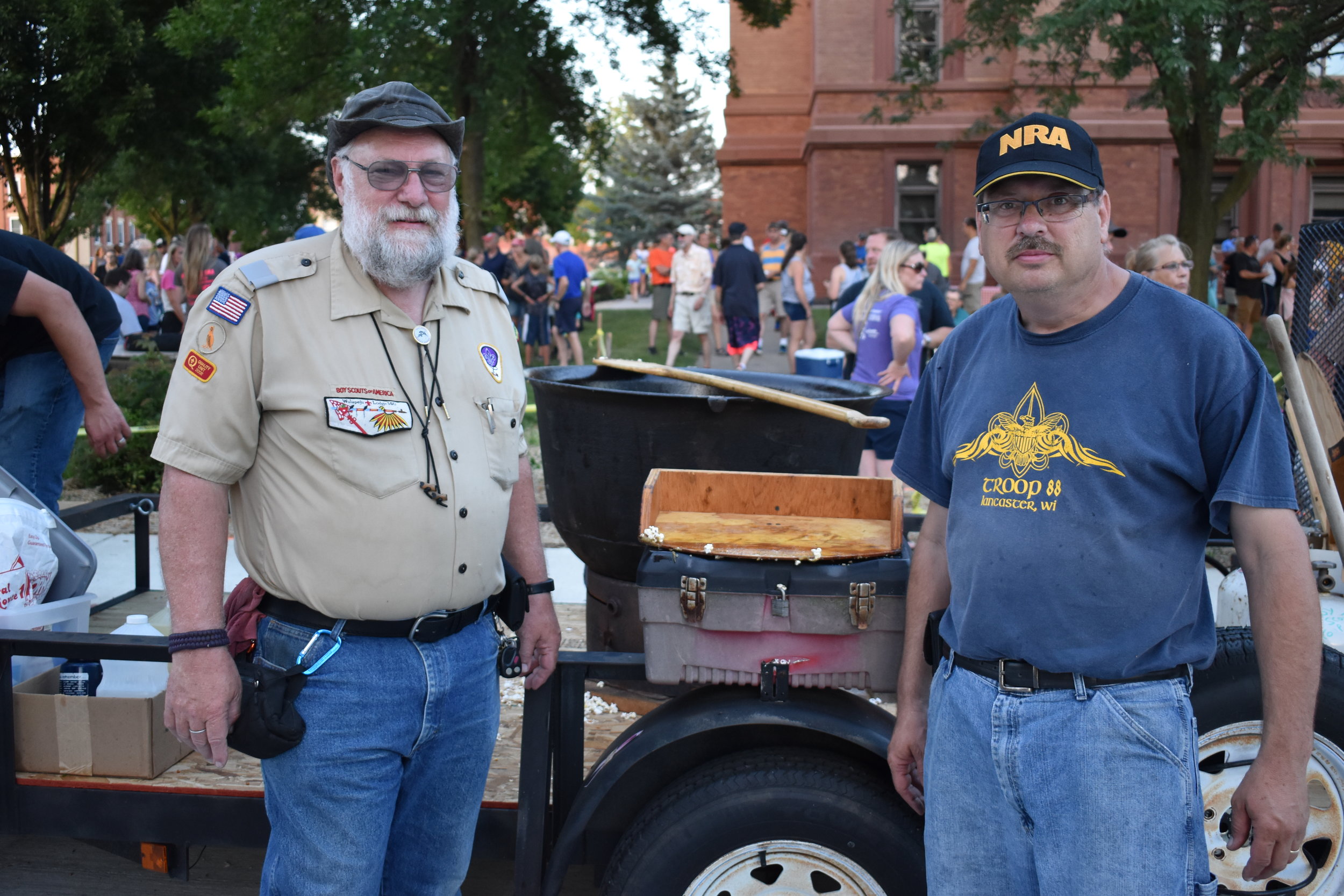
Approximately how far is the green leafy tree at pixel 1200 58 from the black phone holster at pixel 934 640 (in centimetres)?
1125

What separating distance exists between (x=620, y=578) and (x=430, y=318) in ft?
5.24

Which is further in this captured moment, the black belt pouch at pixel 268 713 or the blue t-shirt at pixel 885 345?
the blue t-shirt at pixel 885 345

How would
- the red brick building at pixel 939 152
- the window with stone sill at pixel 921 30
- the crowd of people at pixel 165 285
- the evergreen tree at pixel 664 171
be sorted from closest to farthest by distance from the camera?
1. the crowd of people at pixel 165 285
2. the red brick building at pixel 939 152
3. the window with stone sill at pixel 921 30
4. the evergreen tree at pixel 664 171

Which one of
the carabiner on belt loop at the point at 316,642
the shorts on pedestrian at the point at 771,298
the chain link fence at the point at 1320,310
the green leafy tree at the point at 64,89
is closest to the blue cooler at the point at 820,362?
the chain link fence at the point at 1320,310

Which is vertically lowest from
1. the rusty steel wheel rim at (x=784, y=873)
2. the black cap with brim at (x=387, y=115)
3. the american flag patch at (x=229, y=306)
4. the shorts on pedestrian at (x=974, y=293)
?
the rusty steel wheel rim at (x=784, y=873)

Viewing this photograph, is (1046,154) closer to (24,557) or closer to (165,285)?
(24,557)

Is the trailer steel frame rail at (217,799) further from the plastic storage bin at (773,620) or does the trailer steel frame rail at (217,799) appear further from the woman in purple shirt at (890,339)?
the woman in purple shirt at (890,339)

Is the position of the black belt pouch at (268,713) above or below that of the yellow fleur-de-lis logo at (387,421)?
below

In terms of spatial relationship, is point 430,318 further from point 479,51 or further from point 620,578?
point 479,51

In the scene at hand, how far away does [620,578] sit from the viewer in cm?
380

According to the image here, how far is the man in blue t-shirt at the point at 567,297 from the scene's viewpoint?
15586 millimetres

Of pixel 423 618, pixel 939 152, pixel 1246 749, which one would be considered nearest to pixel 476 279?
pixel 423 618

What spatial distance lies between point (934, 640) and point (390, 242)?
139cm

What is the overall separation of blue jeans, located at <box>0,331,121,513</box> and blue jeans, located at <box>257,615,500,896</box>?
7.35ft
